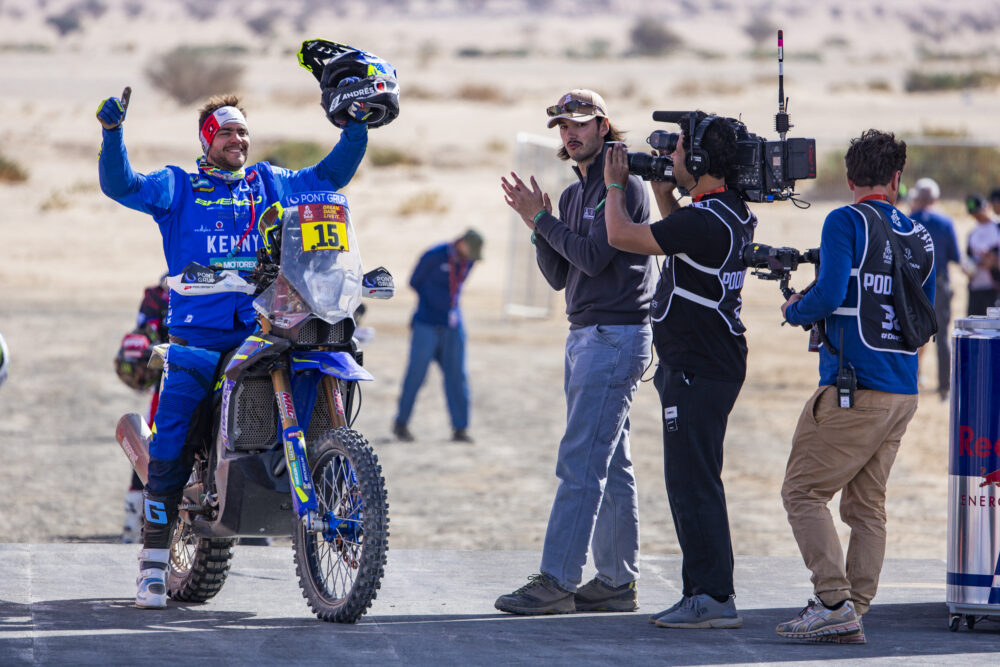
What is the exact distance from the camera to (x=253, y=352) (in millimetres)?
6043

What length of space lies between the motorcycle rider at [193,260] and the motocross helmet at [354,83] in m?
0.04

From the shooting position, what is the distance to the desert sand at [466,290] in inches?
457

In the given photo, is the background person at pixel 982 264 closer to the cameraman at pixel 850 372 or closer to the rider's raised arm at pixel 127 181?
the cameraman at pixel 850 372

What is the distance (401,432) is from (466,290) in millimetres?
14381

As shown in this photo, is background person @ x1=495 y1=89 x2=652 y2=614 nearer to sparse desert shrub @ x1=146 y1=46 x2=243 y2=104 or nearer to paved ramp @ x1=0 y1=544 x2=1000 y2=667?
paved ramp @ x1=0 y1=544 x2=1000 y2=667

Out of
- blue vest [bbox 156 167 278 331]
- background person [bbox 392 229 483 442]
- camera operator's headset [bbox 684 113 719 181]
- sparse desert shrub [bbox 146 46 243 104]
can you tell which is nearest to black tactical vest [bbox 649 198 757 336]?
camera operator's headset [bbox 684 113 719 181]

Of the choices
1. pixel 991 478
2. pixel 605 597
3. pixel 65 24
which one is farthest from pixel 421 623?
pixel 65 24

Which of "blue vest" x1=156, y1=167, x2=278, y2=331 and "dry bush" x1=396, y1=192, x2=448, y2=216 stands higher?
"dry bush" x1=396, y1=192, x2=448, y2=216

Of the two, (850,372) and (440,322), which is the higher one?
(850,372)

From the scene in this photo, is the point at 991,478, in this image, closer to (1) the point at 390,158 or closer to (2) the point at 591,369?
(2) the point at 591,369

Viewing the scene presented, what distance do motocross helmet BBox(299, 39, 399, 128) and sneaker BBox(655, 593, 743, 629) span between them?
7.72 feet

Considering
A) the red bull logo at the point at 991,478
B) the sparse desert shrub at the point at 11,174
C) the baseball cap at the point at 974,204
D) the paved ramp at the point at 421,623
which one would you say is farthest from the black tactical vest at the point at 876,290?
the sparse desert shrub at the point at 11,174

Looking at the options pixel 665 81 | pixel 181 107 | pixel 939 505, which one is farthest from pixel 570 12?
pixel 939 505

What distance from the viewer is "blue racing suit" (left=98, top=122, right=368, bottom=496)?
20.9 feet
